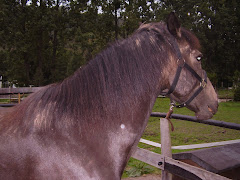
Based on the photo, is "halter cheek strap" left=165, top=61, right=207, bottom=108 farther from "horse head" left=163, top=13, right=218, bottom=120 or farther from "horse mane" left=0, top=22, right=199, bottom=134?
"horse mane" left=0, top=22, right=199, bottom=134

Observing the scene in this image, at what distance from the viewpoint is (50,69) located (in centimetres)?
2539

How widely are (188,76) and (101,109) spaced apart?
0.85m

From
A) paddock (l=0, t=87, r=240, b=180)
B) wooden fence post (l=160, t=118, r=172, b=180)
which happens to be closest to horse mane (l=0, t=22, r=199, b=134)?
paddock (l=0, t=87, r=240, b=180)

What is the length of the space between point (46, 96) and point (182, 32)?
1.33 meters

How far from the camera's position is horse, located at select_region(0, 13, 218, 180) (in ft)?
4.87

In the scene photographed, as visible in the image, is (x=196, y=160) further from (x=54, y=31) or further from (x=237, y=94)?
(x=54, y=31)

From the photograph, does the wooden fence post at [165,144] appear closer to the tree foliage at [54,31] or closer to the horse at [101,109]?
the horse at [101,109]

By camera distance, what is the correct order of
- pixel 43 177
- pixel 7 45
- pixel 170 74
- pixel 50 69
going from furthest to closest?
pixel 50 69 < pixel 7 45 < pixel 170 74 < pixel 43 177

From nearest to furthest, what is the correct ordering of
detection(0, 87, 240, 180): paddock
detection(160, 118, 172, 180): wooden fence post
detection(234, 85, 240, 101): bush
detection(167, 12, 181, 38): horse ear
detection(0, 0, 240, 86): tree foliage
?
detection(167, 12, 181, 38): horse ear
detection(0, 87, 240, 180): paddock
detection(160, 118, 172, 180): wooden fence post
detection(234, 85, 240, 101): bush
detection(0, 0, 240, 86): tree foliage

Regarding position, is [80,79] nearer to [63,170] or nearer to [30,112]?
[30,112]

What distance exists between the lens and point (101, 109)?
1606mm

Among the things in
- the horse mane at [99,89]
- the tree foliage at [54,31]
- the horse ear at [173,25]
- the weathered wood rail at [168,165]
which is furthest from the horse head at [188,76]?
the tree foliage at [54,31]

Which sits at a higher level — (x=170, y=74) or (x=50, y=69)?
(x=50, y=69)

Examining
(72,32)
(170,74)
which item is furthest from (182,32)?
(72,32)
